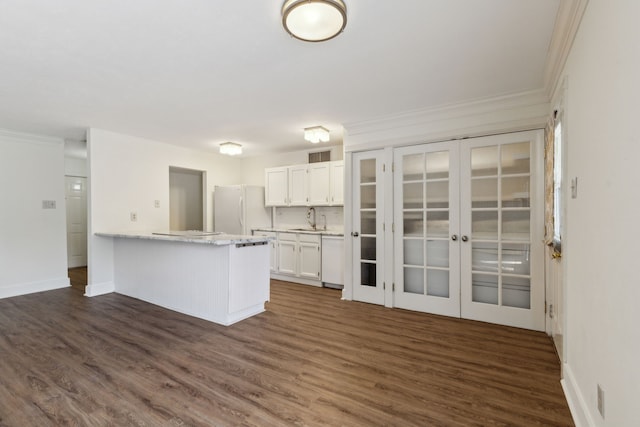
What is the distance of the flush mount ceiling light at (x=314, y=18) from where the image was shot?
1.72 metres

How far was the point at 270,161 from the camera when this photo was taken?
6.30m

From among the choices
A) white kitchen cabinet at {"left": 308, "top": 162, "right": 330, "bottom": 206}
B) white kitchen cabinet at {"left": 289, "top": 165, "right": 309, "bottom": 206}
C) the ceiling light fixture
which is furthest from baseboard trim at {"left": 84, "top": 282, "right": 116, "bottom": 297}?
white kitchen cabinet at {"left": 308, "top": 162, "right": 330, "bottom": 206}

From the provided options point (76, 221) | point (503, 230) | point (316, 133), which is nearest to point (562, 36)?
point (503, 230)

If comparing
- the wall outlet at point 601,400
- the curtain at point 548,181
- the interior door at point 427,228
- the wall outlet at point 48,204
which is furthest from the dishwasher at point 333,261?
the wall outlet at point 48,204

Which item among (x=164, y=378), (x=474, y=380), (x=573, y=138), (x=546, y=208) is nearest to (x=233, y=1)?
(x=573, y=138)

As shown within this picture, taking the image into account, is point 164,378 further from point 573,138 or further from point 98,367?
point 573,138

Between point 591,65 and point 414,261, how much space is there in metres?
2.57

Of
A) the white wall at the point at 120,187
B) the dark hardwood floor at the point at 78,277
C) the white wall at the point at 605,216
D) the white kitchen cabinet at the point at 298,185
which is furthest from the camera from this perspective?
the white kitchen cabinet at the point at 298,185

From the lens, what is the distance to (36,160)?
476 centimetres

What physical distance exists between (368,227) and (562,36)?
2.64m

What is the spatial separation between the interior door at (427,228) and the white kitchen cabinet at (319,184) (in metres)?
1.58

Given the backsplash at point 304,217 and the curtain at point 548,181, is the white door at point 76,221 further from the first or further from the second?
the curtain at point 548,181

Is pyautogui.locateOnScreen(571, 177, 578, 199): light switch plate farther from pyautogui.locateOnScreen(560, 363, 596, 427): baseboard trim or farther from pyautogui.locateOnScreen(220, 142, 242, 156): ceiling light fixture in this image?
pyautogui.locateOnScreen(220, 142, 242, 156): ceiling light fixture

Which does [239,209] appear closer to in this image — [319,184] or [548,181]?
A: [319,184]
